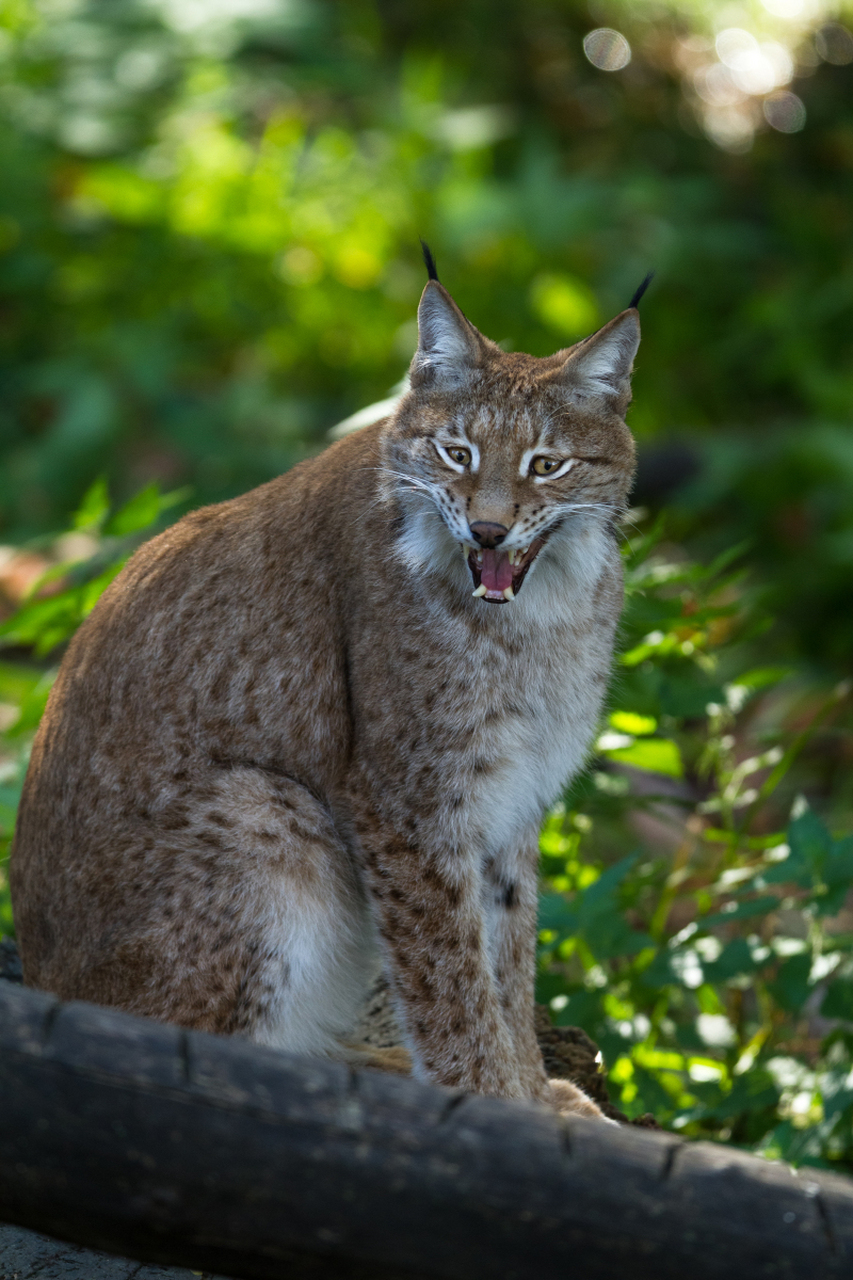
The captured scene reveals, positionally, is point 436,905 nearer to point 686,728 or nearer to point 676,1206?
point 676,1206

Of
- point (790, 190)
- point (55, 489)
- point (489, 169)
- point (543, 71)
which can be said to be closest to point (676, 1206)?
point (55, 489)

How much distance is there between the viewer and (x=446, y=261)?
31.2ft

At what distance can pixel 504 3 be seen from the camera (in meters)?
13.0

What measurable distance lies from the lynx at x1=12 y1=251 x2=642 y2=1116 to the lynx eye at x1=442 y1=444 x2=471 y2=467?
16 mm

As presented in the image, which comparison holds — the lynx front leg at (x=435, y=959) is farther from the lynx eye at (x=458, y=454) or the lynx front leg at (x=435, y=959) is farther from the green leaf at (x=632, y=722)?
the green leaf at (x=632, y=722)

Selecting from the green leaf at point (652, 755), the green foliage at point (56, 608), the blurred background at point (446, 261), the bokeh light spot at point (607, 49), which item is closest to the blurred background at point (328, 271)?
the blurred background at point (446, 261)

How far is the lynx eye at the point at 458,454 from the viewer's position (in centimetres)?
322

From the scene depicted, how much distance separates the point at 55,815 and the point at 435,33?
11.6m

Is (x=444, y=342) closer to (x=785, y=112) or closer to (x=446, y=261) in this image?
(x=446, y=261)

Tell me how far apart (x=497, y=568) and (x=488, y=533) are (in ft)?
0.36

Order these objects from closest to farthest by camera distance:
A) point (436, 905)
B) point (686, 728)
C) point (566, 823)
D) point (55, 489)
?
point (436, 905) → point (566, 823) → point (686, 728) → point (55, 489)

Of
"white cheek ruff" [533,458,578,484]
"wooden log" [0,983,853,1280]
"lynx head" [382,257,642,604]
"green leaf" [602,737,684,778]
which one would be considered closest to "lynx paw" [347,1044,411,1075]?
"green leaf" [602,737,684,778]

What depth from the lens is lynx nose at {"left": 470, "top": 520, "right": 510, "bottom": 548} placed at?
3012mm

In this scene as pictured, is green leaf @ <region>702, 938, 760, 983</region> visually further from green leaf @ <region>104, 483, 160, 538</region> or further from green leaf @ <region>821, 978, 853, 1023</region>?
green leaf @ <region>104, 483, 160, 538</region>
